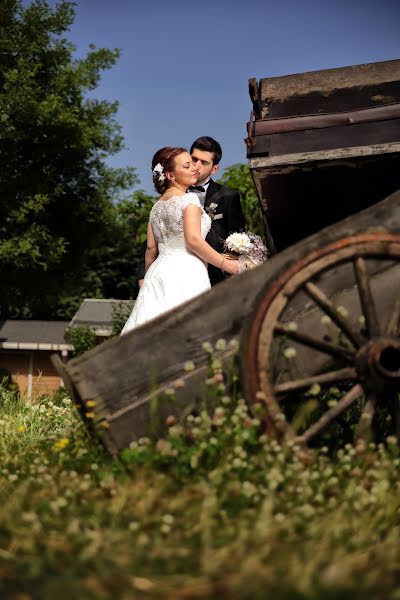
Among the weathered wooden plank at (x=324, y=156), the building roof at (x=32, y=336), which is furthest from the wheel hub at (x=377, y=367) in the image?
the building roof at (x=32, y=336)

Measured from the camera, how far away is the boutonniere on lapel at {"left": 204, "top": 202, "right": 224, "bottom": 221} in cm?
584

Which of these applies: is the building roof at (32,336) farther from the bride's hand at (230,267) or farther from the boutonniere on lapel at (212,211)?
the bride's hand at (230,267)

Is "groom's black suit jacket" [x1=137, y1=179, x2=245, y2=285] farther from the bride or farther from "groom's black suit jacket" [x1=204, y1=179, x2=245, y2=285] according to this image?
the bride

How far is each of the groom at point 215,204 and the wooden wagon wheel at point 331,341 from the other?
2.53 meters

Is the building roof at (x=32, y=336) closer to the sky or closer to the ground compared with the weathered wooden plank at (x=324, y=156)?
closer to the sky

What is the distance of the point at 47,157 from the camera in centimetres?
1958

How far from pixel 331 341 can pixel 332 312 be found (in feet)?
0.54

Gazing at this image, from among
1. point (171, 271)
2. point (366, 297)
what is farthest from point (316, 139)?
point (366, 297)

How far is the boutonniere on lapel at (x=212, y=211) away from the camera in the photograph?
584 cm

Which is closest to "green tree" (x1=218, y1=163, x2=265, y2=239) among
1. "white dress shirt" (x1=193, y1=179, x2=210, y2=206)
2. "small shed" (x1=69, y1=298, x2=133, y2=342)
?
"white dress shirt" (x1=193, y1=179, x2=210, y2=206)

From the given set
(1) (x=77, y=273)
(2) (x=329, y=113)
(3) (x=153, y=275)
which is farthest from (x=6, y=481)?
(1) (x=77, y=273)

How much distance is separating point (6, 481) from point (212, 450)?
1012 mm

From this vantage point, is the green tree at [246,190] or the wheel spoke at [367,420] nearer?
the wheel spoke at [367,420]

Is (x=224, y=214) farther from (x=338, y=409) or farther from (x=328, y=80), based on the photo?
(x=338, y=409)
